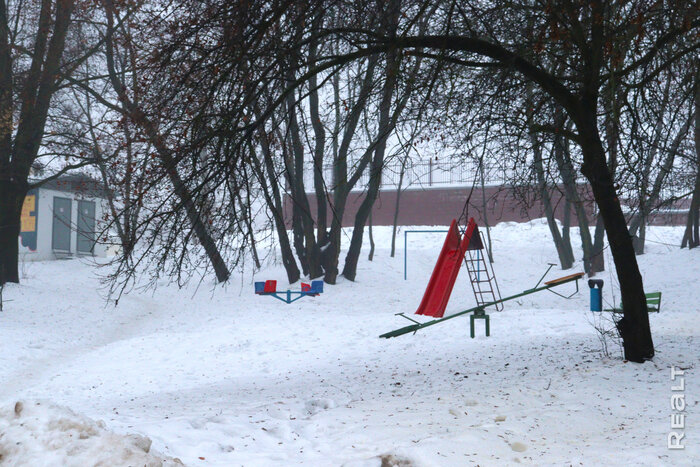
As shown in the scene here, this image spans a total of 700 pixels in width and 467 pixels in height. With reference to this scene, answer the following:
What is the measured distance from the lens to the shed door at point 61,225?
93.6 ft

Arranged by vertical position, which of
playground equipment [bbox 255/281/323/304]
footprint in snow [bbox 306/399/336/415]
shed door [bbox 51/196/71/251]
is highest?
shed door [bbox 51/196/71/251]

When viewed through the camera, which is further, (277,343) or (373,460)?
(277,343)

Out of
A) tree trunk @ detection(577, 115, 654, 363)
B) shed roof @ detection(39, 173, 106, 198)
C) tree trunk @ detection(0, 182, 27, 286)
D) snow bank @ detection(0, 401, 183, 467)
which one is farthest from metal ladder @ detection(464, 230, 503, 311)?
tree trunk @ detection(0, 182, 27, 286)

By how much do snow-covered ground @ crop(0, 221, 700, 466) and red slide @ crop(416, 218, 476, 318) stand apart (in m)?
1.39

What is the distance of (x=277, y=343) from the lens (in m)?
12.3

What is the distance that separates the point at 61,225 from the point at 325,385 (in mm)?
23401

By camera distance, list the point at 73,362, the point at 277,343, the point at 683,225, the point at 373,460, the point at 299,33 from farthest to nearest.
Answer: the point at 683,225, the point at 277,343, the point at 73,362, the point at 299,33, the point at 373,460

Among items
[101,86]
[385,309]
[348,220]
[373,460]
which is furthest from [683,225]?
[373,460]

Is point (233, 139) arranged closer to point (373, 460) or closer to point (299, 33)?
point (299, 33)

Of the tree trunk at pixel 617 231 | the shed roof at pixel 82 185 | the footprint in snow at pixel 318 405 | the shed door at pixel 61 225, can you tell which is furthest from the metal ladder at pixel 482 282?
the shed door at pixel 61 225

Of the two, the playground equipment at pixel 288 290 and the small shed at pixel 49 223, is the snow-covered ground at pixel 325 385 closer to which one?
the playground equipment at pixel 288 290

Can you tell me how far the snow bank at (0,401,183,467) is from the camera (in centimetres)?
417

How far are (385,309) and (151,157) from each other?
37.3 feet

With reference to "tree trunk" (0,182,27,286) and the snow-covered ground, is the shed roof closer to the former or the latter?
"tree trunk" (0,182,27,286)
